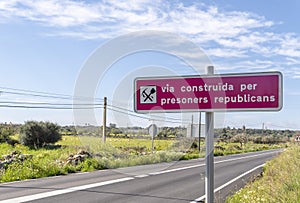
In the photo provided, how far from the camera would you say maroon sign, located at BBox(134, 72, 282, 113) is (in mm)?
3461

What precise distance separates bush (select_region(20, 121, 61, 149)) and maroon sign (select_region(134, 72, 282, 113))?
45.2 m

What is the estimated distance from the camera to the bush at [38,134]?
48188mm

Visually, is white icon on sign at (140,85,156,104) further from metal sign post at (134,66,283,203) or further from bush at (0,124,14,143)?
bush at (0,124,14,143)

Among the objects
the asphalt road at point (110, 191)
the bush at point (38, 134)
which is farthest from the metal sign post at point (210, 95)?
the bush at point (38, 134)

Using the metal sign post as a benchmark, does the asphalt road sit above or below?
below

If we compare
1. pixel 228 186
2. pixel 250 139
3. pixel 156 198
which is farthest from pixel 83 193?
pixel 250 139

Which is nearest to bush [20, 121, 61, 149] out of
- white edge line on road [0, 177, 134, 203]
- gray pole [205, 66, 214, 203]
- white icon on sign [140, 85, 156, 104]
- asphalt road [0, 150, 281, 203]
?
asphalt road [0, 150, 281, 203]

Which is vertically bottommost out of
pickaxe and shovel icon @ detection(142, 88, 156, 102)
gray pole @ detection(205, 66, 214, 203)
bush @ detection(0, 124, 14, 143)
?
bush @ detection(0, 124, 14, 143)

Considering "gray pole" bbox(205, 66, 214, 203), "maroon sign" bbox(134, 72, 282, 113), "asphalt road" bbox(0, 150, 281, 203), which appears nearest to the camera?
"maroon sign" bbox(134, 72, 282, 113)

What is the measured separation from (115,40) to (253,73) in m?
2.02

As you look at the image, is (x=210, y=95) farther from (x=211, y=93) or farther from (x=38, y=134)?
(x=38, y=134)

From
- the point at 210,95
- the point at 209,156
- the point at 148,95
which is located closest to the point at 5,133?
the point at 148,95

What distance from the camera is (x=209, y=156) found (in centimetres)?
371

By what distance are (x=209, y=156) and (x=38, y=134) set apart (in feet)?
156
